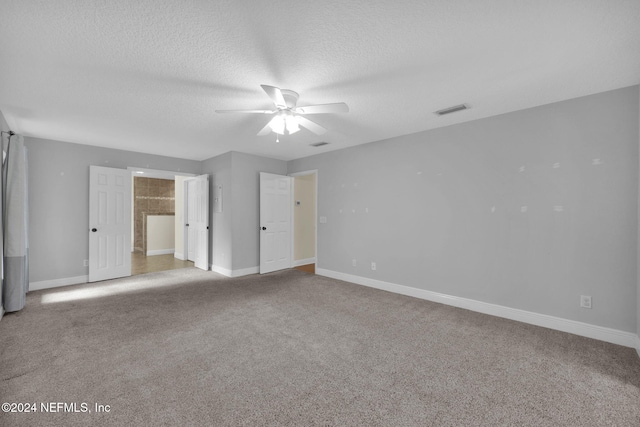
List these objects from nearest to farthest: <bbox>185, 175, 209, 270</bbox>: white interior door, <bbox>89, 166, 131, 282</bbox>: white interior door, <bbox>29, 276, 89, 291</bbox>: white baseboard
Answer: <bbox>29, 276, 89, 291</bbox>: white baseboard
<bbox>89, 166, 131, 282</bbox>: white interior door
<bbox>185, 175, 209, 270</bbox>: white interior door

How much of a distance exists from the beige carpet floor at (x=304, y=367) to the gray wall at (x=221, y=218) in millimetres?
1817

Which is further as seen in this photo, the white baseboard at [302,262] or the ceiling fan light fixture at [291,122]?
the white baseboard at [302,262]

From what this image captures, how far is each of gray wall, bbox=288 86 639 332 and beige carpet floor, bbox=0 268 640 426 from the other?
448 mm

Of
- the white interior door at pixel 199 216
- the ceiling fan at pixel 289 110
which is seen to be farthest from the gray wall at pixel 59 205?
the ceiling fan at pixel 289 110

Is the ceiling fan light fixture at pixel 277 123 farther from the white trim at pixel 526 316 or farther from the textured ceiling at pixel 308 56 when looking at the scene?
the white trim at pixel 526 316

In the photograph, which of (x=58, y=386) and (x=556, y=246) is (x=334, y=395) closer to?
(x=58, y=386)

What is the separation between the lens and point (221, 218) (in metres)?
5.63

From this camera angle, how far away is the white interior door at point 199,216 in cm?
589

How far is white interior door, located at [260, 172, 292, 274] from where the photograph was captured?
5.70 m

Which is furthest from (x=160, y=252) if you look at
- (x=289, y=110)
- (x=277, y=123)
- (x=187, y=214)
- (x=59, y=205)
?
(x=289, y=110)

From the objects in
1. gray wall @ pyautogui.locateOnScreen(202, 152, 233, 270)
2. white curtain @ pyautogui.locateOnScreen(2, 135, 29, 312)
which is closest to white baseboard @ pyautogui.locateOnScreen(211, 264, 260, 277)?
gray wall @ pyautogui.locateOnScreen(202, 152, 233, 270)

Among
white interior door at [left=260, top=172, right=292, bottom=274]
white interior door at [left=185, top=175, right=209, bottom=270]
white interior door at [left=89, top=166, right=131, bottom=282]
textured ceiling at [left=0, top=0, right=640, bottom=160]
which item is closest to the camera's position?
textured ceiling at [left=0, top=0, right=640, bottom=160]

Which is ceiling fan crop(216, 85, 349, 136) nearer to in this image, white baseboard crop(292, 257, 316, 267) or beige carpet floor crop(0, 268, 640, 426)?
beige carpet floor crop(0, 268, 640, 426)

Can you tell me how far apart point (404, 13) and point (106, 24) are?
186cm
